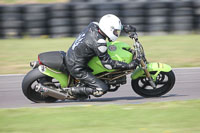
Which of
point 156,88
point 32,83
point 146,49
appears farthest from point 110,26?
point 146,49

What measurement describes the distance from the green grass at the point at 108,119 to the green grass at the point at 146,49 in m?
3.98

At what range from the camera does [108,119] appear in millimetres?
5453

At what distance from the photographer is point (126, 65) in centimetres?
654

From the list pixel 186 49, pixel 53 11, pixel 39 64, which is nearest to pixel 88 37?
pixel 39 64

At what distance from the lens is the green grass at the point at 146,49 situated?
34.3ft

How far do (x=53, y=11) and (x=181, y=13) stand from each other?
4.36 m

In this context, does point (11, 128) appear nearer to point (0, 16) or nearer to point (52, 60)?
point (52, 60)

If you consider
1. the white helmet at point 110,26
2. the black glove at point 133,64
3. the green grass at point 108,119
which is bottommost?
the green grass at point 108,119

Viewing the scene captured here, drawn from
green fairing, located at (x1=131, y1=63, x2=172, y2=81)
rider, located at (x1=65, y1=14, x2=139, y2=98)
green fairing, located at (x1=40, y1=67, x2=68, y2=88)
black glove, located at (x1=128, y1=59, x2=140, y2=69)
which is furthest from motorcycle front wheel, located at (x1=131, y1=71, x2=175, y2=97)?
green fairing, located at (x1=40, y1=67, x2=68, y2=88)

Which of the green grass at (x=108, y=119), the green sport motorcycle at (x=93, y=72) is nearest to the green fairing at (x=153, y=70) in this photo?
the green sport motorcycle at (x=93, y=72)

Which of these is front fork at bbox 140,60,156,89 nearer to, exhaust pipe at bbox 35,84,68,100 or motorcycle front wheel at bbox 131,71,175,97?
motorcycle front wheel at bbox 131,71,175,97

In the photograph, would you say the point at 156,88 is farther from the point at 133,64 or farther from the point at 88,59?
the point at 88,59

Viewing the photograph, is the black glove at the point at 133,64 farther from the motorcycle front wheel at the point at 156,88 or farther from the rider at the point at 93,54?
the motorcycle front wheel at the point at 156,88

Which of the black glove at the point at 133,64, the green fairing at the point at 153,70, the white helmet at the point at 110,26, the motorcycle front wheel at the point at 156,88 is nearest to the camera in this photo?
the white helmet at the point at 110,26
